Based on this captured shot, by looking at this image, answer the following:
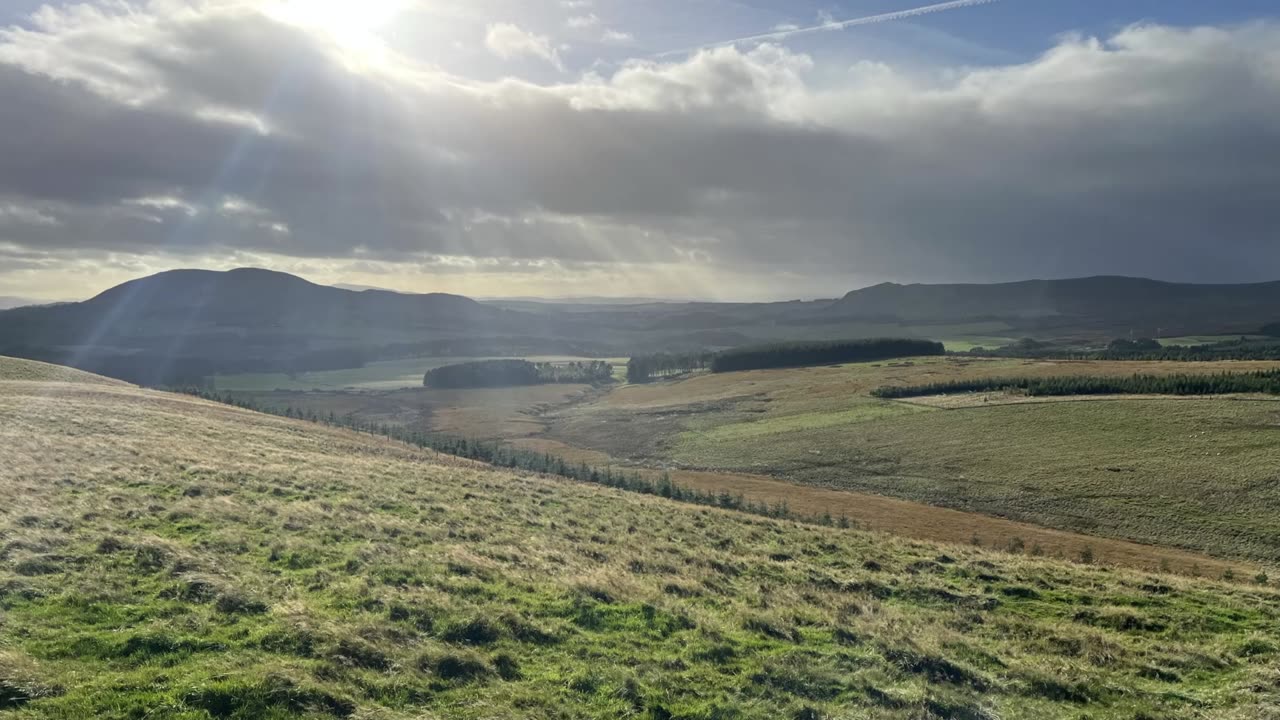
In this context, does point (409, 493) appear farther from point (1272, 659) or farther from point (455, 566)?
point (1272, 659)

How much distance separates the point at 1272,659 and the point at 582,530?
53.3 feet

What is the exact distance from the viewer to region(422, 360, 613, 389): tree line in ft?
547

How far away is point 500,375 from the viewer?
17200cm

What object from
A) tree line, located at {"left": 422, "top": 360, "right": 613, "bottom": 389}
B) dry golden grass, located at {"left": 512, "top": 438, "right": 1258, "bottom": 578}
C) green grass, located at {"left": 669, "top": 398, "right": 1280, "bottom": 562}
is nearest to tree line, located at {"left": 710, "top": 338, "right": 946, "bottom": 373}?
tree line, located at {"left": 422, "top": 360, "right": 613, "bottom": 389}

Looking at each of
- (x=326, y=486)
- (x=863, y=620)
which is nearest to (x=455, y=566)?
(x=863, y=620)

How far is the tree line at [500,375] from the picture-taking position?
166625mm

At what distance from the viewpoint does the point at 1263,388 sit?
228 feet

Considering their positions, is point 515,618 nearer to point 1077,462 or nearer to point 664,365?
point 1077,462

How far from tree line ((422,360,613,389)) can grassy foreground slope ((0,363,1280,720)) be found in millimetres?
145638

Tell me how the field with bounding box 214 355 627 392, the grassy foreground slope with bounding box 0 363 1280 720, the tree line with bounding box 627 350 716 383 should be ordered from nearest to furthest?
1. the grassy foreground slope with bounding box 0 363 1280 720
2. the field with bounding box 214 355 627 392
3. the tree line with bounding box 627 350 716 383

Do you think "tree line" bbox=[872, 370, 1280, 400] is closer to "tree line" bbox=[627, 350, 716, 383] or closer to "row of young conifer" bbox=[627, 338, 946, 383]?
"row of young conifer" bbox=[627, 338, 946, 383]

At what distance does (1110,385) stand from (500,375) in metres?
127

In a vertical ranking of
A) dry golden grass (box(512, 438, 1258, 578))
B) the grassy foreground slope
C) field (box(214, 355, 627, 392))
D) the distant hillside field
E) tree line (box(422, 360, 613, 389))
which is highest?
the distant hillside field

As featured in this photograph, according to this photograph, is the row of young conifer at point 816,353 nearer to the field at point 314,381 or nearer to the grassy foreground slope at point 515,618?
the field at point 314,381
